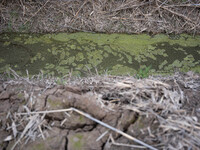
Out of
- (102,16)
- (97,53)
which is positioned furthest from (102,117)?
(102,16)

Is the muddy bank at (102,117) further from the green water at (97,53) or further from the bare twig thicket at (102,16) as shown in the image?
the bare twig thicket at (102,16)

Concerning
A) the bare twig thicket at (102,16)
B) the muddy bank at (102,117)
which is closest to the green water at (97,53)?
the bare twig thicket at (102,16)

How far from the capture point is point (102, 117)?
3.92 feet

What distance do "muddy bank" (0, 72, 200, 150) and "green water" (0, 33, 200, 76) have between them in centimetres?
83

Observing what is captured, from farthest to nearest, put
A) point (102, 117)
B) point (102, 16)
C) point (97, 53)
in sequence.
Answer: point (102, 16)
point (97, 53)
point (102, 117)

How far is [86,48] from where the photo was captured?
2508 millimetres

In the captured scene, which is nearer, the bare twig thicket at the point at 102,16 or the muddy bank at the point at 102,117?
the muddy bank at the point at 102,117

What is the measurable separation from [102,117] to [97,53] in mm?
1377

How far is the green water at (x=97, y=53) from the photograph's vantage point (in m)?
2.24

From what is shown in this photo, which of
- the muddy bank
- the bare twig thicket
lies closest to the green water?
the bare twig thicket

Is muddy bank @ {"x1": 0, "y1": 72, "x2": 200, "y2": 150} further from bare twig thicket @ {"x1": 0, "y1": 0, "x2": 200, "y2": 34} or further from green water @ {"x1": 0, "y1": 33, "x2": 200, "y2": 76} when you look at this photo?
bare twig thicket @ {"x1": 0, "y1": 0, "x2": 200, "y2": 34}

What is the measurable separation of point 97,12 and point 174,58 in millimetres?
1424

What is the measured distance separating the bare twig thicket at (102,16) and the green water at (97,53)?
15 cm

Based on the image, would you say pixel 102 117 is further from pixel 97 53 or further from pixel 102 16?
pixel 102 16
